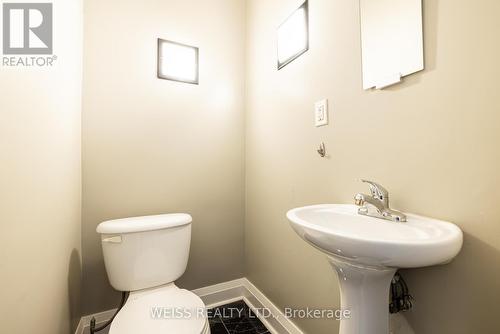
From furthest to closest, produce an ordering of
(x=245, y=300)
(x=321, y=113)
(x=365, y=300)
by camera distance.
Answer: (x=245, y=300)
(x=321, y=113)
(x=365, y=300)

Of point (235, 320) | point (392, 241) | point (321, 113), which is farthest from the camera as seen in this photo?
point (235, 320)

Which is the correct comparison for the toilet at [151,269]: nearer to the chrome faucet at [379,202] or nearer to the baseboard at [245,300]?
the baseboard at [245,300]

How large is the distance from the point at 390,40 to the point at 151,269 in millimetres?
1493

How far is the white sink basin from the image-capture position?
488 mm

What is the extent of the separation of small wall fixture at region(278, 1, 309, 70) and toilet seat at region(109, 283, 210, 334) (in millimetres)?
1369

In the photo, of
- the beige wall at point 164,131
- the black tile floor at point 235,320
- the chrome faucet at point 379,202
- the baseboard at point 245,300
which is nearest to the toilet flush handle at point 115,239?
the beige wall at point 164,131

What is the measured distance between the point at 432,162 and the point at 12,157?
1.24 metres

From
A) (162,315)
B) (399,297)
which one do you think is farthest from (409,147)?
(162,315)

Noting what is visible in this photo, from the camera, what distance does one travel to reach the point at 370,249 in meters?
0.50

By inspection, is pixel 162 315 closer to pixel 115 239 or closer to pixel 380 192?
pixel 115 239

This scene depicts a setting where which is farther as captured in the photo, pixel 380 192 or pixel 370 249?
pixel 380 192

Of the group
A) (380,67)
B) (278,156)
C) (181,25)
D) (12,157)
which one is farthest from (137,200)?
(380,67)

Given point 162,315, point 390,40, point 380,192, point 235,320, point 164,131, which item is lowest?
point 235,320

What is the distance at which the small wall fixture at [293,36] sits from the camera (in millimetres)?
1149
